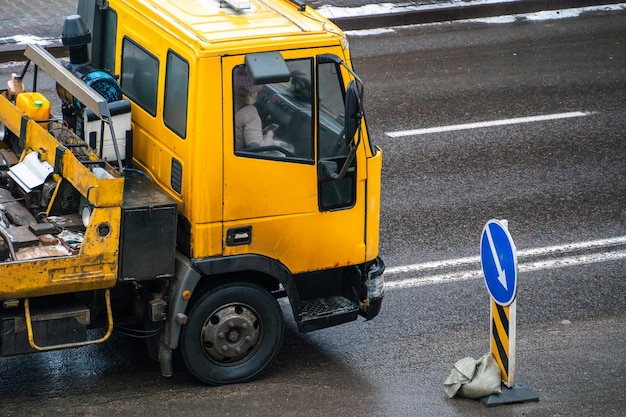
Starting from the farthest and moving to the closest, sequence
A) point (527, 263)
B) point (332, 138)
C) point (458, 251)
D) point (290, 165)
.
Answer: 1. point (458, 251)
2. point (527, 263)
3. point (332, 138)
4. point (290, 165)

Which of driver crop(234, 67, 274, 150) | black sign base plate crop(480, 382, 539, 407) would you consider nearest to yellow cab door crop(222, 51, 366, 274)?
driver crop(234, 67, 274, 150)

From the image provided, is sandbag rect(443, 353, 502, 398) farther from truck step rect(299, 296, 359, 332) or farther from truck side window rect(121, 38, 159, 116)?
truck side window rect(121, 38, 159, 116)

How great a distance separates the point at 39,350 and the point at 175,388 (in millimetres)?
993

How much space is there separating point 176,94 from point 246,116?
18.5 inches

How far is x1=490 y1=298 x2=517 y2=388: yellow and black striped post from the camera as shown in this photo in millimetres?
7516

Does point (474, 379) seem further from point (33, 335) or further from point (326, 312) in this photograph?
point (33, 335)

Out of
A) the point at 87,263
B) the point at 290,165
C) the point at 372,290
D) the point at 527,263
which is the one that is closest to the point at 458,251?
the point at 527,263

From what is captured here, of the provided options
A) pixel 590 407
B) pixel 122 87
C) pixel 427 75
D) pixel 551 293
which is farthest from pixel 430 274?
pixel 427 75

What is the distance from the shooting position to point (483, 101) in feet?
44.8

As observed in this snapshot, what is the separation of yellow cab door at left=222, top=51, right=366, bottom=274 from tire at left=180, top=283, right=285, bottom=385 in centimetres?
31

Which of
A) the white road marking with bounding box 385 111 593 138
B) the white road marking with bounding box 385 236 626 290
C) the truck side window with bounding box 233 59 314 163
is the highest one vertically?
the truck side window with bounding box 233 59 314 163

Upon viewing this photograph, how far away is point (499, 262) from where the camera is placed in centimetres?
739

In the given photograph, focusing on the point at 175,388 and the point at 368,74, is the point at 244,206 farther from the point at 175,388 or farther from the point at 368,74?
the point at 368,74

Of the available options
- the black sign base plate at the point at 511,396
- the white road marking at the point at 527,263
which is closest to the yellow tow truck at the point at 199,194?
the black sign base plate at the point at 511,396
